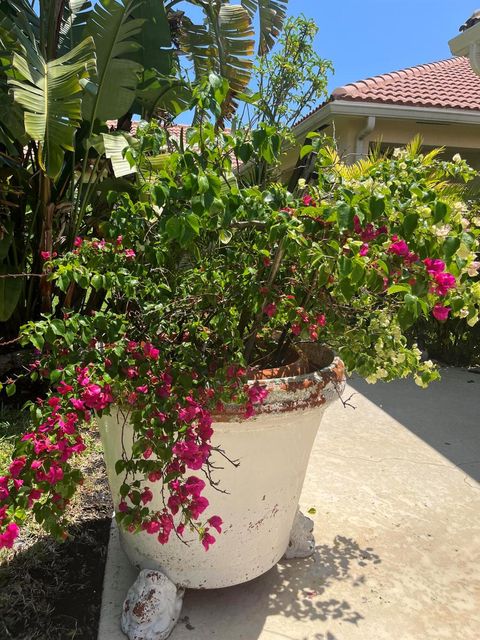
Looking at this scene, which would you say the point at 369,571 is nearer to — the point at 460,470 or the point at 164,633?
the point at 164,633

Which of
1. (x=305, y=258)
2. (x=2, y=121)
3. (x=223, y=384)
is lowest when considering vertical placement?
(x=223, y=384)

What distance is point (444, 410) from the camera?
4832 mm

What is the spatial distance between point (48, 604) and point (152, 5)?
174 inches

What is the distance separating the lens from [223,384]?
1678 mm

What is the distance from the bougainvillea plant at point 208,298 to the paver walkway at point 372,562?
1.67 ft

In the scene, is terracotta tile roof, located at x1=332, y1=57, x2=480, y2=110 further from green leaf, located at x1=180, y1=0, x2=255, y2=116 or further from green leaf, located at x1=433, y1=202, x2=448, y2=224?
green leaf, located at x1=433, y1=202, x2=448, y2=224

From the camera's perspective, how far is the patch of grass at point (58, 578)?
1.93 meters

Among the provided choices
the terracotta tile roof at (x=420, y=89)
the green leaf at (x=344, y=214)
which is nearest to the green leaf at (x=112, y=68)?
the green leaf at (x=344, y=214)

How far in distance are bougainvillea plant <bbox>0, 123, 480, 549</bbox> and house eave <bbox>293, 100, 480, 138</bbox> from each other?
614cm

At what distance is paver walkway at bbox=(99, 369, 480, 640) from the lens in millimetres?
2021

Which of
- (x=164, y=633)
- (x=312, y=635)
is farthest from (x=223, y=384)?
(x=312, y=635)

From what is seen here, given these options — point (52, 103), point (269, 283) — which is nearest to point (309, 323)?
point (269, 283)

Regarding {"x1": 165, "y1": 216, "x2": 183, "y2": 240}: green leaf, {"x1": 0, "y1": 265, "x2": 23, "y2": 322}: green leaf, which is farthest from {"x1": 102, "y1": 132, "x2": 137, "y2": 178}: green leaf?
{"x1": 165, "y1": 216, "x2": 183, "y2": 240}: green leaf

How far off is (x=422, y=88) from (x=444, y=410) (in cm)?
632
